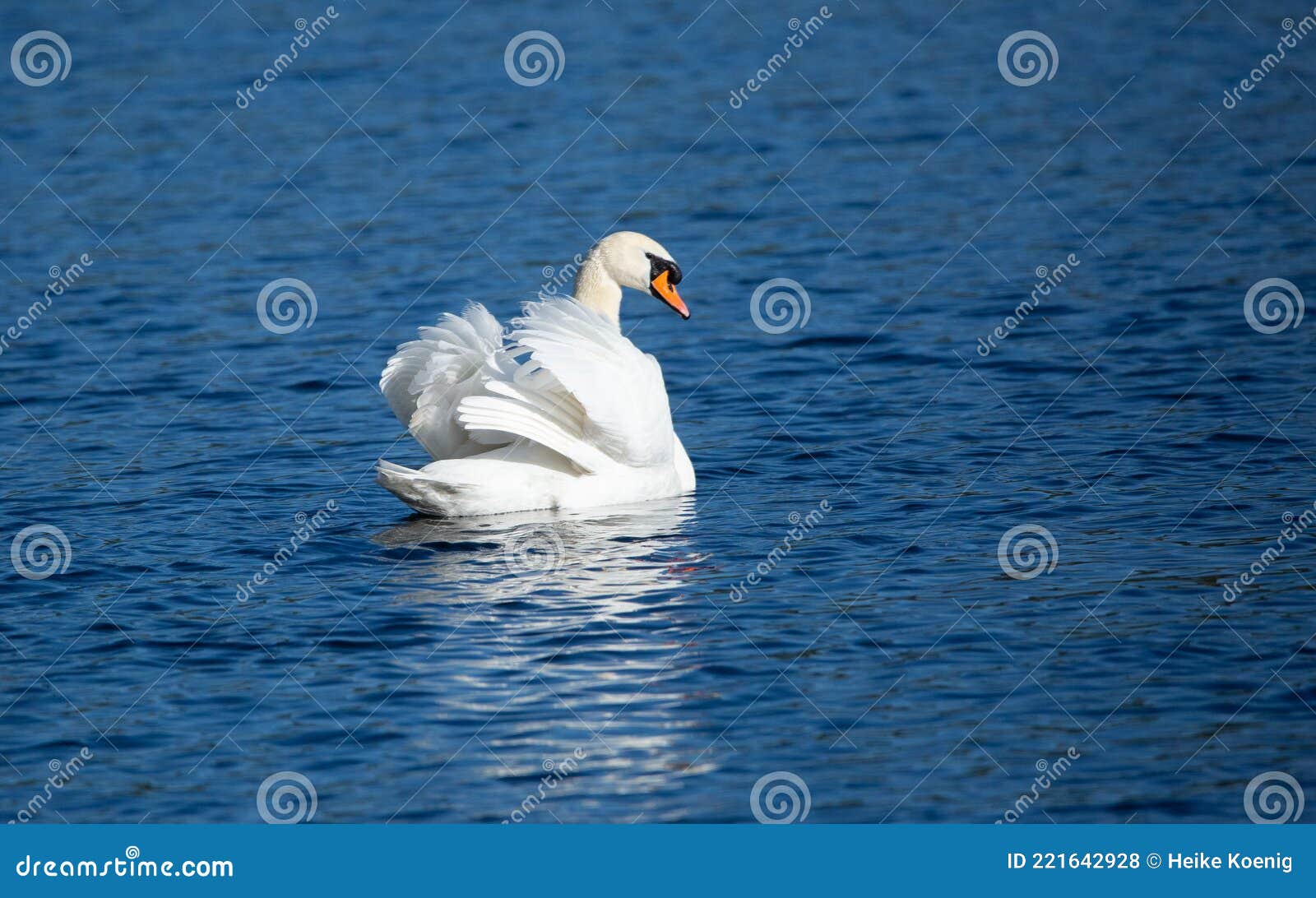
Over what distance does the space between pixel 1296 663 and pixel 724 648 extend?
2868mm

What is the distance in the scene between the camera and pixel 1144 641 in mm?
9594

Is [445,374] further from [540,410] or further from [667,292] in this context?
[667,292]

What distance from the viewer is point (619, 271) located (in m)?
12.7

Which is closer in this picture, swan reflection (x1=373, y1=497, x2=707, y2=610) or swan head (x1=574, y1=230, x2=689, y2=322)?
swan reflection (x1=373, y1=497, x2=707, y2=610)

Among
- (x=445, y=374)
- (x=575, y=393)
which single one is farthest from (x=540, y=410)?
(x=445, y=374)

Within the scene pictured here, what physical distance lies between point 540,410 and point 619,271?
1591 millimetres

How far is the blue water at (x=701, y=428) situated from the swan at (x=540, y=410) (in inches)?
10.6

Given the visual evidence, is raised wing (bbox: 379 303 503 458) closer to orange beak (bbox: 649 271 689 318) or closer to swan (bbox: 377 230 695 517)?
swan (bbox: 377 230 695 517)

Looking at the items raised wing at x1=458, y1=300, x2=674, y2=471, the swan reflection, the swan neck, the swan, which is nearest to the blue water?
the swan reflection

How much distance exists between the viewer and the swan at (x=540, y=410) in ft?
37.0

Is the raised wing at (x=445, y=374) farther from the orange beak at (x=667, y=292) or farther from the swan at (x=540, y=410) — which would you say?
the orange beak at (x=667, y=292)

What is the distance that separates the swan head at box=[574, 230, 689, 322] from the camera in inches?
495

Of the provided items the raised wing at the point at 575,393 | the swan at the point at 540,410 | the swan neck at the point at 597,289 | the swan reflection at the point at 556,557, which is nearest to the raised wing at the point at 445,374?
the swan at the point at 540,410

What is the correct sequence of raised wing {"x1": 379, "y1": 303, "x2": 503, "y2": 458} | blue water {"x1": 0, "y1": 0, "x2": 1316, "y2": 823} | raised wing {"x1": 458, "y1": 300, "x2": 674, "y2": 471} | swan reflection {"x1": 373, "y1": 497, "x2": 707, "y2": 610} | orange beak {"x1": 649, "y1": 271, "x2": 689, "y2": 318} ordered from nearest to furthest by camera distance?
blue water {"x1": 0, "y1": 0, "x2": 1316, "y2": 823} → swan reflection {"x1": 373, "y1": 497, "x2": 707, "y2": 610} → raised wing {"x1": 458, "y1": 300, "x2": 674, "y2": 471} → raised wing {"x1": 379, "y1": 303, "x2": 503, "y2": 458} → orange beak {"x1": 649, "y1": 271, "x2": 689, "y2": 318}
